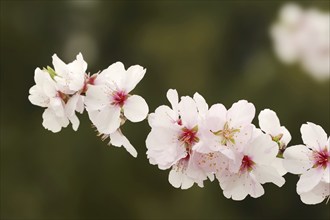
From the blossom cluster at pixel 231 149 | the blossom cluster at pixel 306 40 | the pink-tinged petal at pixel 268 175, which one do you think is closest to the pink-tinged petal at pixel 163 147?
the blossom cluster at pixel 231 149

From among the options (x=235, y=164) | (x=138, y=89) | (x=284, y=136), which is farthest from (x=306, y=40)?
(x=235, y=164)

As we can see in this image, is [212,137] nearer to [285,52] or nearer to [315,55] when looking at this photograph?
[315,55]

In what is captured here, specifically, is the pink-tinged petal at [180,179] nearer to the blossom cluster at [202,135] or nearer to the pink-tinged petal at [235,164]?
the blossom cluster at [202,135]

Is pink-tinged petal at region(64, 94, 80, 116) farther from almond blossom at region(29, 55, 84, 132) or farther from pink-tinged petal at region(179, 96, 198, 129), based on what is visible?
pink-tinged petal at region(179, 96, 198, 129)

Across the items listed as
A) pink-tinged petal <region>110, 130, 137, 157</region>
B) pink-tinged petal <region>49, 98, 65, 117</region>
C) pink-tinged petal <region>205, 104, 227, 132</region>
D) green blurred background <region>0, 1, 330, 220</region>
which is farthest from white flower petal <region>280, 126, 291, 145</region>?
green blurred background <region>0, 1, 330, 220</region>

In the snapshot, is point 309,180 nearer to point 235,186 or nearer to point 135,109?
point 235,186
